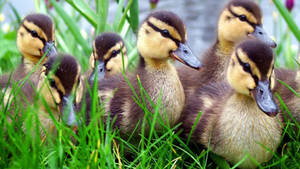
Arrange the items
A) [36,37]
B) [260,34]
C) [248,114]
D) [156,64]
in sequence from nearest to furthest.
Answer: [248,114], [156,64], [260,34], [36,37]

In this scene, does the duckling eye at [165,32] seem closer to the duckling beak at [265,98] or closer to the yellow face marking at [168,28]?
the yellow face marking at [168,28]

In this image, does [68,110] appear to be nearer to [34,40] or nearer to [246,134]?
[246,134]

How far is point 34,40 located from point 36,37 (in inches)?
0.9

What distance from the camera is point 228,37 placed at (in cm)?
278

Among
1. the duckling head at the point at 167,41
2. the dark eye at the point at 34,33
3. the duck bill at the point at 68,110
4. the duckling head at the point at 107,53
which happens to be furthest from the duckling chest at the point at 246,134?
the dark eye at the point at 34,33

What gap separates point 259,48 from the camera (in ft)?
6.48

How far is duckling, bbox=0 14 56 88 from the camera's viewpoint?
2840mm

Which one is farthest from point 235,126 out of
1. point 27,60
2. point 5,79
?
point 27,60

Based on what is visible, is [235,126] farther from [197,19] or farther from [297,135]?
[197,19]

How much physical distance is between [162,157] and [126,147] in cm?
30

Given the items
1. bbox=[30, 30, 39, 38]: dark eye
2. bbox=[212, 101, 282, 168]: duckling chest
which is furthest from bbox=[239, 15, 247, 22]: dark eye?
bbox=[30, 30, 39, 38]: dark eye

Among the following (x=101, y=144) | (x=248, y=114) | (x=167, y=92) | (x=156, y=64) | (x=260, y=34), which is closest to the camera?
(x=101, y=144)

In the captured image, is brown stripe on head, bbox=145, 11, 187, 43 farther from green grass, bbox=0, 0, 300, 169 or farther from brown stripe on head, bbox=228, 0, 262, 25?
brown stripe on head, bbox=228, 0, 262, 25

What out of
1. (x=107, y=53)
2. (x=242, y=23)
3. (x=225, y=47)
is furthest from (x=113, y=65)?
(x=242, y=23)
